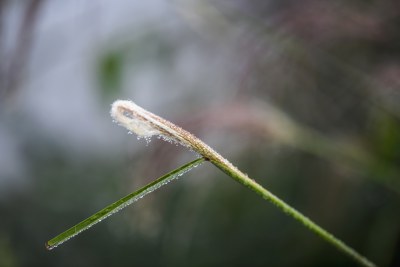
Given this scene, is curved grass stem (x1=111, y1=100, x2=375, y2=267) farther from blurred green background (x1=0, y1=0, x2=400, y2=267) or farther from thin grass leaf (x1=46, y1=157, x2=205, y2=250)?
blurred green background (x1=0, y1=0, x2=400, y2=267)

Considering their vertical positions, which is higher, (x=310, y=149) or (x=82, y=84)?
(x=310, y=149)

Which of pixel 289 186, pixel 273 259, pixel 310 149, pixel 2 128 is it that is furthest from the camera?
pixel 2 128

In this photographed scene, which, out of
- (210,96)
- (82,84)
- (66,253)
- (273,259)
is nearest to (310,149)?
(273,259)

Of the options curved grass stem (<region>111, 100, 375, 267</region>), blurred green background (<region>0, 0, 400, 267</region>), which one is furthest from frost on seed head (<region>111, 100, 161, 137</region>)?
blurred green background (<region>0, 0, 400, 267</region>)

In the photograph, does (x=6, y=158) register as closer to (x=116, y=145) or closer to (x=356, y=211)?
(x=116, y=145)

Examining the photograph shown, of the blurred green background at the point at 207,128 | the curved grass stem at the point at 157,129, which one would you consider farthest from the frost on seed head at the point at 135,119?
the blurred green background at the point at 207,128

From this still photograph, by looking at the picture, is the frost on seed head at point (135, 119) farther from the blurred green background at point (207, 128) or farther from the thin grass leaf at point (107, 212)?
the blurred green background at point (207, 128)

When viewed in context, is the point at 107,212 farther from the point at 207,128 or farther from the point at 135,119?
the point at 207,128
